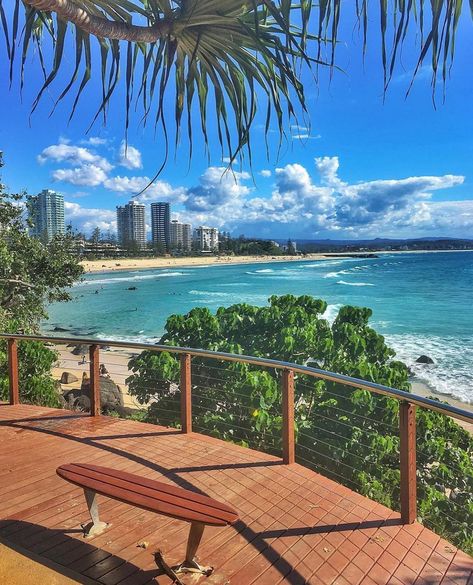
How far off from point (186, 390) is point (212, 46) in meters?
3.04

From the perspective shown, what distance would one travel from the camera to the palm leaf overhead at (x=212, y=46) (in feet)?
6.24

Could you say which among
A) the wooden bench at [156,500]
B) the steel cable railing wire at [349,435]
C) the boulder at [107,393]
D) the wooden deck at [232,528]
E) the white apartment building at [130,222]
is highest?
the white apartment building at [130,222]

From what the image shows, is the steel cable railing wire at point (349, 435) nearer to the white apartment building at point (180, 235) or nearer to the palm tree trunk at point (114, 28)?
the palm tree trunk at point (114, 28)

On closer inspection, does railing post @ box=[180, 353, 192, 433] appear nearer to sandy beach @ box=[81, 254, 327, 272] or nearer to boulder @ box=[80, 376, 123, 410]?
boulder @ box=[80, 376, 123, 410]

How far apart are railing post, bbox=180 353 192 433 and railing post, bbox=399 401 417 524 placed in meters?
2.04

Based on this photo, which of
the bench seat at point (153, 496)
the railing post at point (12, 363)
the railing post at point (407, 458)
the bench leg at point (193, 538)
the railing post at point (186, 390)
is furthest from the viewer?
the railing post at point (12, 363)

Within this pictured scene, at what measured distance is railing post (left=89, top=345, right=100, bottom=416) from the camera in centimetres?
493

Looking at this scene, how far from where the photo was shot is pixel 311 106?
8.22ft

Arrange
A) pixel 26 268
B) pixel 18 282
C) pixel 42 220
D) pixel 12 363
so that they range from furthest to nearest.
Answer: pixel 42 220 < pixel 26 268 < pixel 18 282 < pixel 12 363

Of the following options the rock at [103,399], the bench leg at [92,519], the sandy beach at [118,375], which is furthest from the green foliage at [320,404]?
the sandy beach at [118,375]

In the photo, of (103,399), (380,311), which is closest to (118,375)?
(103,399)

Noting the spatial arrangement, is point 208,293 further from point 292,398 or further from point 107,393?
point 292,398

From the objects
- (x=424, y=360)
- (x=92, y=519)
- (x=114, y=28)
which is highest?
(x=114, y=28)

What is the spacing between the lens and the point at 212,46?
2.26 meters
